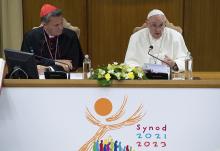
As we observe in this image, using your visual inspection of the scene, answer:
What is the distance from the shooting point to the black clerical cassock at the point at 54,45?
468 cm

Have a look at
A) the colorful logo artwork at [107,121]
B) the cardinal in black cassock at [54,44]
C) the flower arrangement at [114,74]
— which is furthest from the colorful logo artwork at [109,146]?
the cardinal in black cassock at [54,44]

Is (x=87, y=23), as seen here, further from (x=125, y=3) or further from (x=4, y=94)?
(x=4, y=94)

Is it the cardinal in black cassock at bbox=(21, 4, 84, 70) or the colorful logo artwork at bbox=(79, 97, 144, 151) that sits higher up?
the cardinal in black cassock at bbox=(21, 4, 84, 70)

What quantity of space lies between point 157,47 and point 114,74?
5.86 feet

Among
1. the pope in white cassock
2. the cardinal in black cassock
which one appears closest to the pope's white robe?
the pope in white cassock

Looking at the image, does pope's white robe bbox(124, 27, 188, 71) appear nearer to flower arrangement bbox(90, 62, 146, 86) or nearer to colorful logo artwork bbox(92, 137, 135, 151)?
flower arrangement bbox(90, 62, 146, 86)

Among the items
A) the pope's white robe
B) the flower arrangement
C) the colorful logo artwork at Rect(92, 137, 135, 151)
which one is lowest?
the colorful logo artwork at Rect(92, 137, 135, 151)

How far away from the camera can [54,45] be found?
471 cm

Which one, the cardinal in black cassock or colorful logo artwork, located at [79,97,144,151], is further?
the cardinal in black cassock

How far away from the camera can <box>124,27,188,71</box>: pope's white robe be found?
471 cm

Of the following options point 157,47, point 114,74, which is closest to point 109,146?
point 114,74

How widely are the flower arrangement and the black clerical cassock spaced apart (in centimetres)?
167

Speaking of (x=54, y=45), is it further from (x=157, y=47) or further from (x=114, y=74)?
(x=114, y=74)

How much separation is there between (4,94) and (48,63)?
1.26 m
